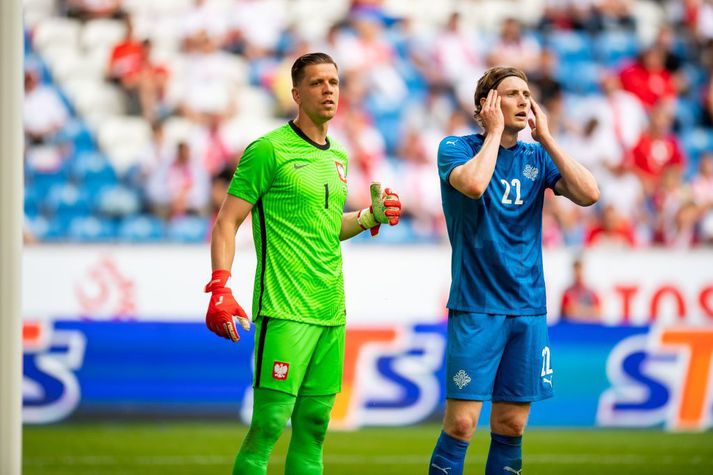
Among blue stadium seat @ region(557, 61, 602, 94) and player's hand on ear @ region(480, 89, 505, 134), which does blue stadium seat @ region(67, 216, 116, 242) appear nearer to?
blue stadium seat @ region(557, 61, 602, 94)

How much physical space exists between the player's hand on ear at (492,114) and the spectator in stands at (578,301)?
637 centimetres

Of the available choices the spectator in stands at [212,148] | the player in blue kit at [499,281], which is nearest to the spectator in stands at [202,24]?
the spectator in stands at [212,148]

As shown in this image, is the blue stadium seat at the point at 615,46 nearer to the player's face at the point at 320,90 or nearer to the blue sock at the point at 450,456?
the player's face at the point at 320,90

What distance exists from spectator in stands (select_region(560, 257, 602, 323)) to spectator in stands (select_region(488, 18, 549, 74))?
180 inches

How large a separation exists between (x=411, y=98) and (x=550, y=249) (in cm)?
418

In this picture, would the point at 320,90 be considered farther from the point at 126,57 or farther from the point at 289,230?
the point at 126,57

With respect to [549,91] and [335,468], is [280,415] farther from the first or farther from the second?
[549,91]

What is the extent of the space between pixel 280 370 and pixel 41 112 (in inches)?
382

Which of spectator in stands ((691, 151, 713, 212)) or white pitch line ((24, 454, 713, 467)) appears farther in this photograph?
spectator in stands ((691, 151, 713, 212))

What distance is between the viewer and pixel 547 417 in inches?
437

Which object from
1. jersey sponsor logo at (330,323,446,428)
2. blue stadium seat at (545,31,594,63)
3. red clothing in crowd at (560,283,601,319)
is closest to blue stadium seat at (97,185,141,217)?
jersey sponsor logo at (330,323,446,428)

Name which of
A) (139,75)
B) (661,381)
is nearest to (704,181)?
(661,381)

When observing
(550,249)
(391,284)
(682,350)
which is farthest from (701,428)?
(391,284)

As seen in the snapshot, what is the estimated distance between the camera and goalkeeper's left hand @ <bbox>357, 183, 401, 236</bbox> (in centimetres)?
620
